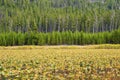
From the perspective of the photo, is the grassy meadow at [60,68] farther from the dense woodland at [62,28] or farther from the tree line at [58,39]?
the dense woodland at [62,28]

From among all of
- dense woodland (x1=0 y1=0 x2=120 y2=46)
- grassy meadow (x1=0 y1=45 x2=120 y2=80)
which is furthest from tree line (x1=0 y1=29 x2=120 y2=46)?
grassy meadow (x1=0 y1=45 x2=120 y2=80)

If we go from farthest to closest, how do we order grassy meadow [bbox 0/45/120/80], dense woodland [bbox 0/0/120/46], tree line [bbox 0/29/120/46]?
dense woodland [bbox 0/0/120/46], tree line [bbox 0/29/120/46], grassy meadow [bbox 0/45/120/80]

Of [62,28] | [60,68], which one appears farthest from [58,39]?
[60,68]

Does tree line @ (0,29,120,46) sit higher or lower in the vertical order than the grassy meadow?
lower

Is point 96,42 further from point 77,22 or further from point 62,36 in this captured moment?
point 77,22

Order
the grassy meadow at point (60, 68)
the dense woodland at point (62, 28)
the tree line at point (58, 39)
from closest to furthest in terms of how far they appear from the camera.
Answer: the grassy meadow at point (60, 68) → the tree line at point (58, 39) → the dense woodland at point (62, 28)

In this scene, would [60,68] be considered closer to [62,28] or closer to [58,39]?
[58,39]

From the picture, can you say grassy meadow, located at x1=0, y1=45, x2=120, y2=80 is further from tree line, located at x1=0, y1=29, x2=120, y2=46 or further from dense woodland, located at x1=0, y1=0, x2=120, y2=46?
dense woodland, located at x1=0, y1=0, x2=120, y2=46

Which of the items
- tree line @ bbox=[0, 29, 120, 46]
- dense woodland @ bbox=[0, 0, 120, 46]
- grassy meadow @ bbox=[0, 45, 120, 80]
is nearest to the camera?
grassy meadow @ bbox=[0, 45, 120, 80]

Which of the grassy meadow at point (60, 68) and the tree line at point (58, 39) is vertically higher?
the grassy meadow at point (60, 68)

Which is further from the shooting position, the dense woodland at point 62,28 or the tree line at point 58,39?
the dense woodland at point 62,28

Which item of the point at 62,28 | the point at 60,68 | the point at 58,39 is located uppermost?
the point at 60,68

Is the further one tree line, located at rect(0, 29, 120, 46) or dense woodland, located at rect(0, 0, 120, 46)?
dense woodland, located at rect(0, 0, 120, 46)

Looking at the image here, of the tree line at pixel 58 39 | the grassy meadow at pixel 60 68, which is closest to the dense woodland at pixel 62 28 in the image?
the tree line at pixel 58 39
